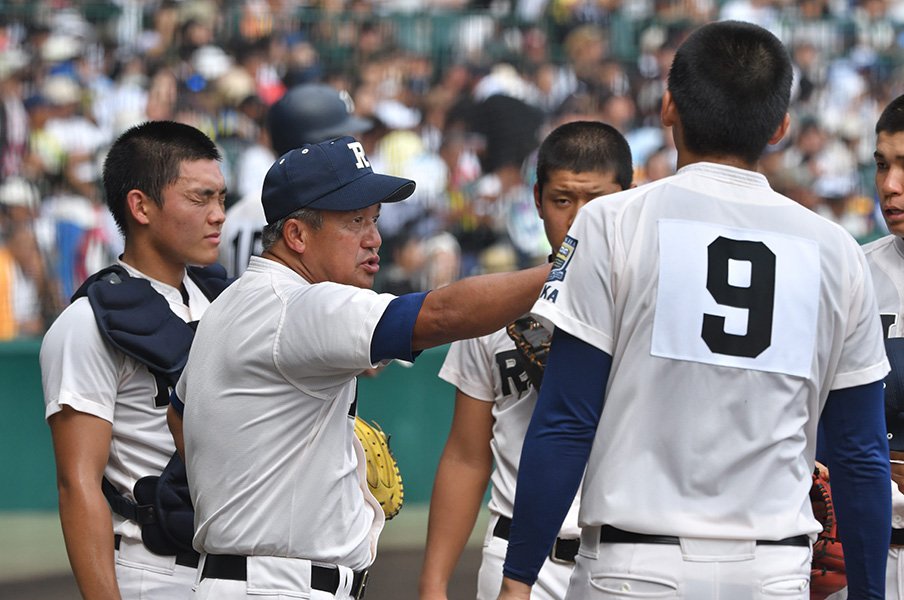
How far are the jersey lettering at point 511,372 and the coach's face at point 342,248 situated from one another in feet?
3.12

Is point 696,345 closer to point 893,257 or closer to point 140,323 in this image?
point 893,257

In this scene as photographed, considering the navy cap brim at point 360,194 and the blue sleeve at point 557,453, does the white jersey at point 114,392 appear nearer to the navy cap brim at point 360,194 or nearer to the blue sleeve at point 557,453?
the navy cap brim at point 360,194

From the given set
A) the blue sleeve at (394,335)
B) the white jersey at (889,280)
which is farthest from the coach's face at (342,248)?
the white jersey at (889,280)

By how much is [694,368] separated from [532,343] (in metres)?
1.31

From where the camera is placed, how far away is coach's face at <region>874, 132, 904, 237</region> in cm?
381

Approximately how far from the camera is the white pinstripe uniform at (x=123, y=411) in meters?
3.75

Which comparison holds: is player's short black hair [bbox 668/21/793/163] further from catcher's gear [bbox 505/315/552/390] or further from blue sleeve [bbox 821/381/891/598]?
catcher's gear [bbox 505/315/552/390]

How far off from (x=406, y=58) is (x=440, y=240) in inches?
84.6

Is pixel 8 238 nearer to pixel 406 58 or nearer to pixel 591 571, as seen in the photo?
pixel 406 58

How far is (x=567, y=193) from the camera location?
4.36 metres

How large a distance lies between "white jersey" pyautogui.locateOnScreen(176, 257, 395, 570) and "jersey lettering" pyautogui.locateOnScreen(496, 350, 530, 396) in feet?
3.32

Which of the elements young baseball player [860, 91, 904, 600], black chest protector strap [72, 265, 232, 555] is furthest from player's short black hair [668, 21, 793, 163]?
black chest protector strap [72, 265, 232, 555]

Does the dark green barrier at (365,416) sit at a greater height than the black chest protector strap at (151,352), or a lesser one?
lesser

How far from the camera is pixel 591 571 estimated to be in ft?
9.33
